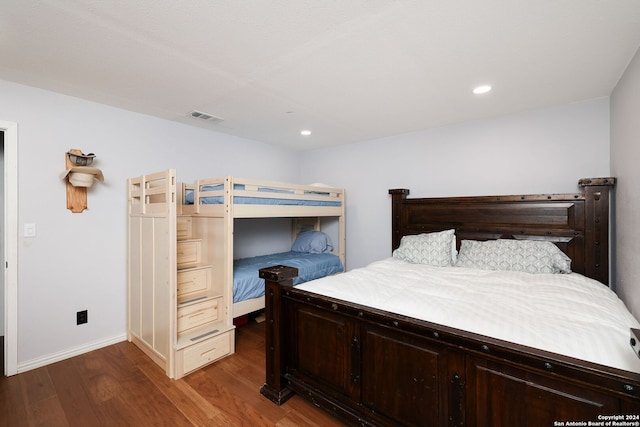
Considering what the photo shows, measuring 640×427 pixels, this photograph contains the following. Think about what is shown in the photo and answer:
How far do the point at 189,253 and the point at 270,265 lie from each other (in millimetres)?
868

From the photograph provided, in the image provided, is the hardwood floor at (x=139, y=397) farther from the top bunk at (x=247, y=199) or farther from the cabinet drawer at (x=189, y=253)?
the top bunk at (x=247, y=199)

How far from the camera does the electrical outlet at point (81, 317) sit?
2466 mm

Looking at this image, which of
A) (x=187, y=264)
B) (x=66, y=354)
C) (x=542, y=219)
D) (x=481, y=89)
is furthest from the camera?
(x=187, y=264)

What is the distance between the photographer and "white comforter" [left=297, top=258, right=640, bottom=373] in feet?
3.52

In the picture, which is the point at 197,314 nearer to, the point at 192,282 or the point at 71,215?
the point at 192,282

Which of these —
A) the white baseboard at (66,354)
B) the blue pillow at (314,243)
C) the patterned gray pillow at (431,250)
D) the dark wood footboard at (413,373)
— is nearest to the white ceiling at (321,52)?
the patterned gray pillow at (431,250)

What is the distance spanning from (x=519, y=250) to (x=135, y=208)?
355cm

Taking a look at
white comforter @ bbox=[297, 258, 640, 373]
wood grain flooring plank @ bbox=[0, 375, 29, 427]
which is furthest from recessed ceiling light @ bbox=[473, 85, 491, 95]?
wood grain flooring plank @ bbox=[0, 375, 29, 427]

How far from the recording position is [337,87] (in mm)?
2238

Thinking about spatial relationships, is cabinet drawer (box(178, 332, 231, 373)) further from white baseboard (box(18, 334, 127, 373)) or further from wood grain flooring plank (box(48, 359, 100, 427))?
white baseboard (box(18, 334, 127, 373))

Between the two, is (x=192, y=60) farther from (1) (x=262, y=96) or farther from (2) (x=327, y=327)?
(2) (x=327, y=327)

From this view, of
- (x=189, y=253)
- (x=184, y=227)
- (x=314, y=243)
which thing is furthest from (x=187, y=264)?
(x=314, y=243)

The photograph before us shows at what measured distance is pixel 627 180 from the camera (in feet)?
6.19

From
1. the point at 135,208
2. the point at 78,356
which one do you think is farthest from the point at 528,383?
the point at 78,356
